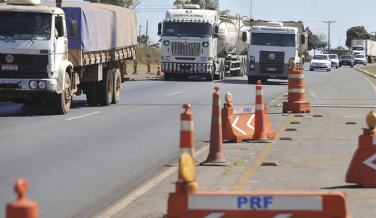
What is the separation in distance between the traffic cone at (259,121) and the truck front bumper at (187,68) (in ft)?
90.3

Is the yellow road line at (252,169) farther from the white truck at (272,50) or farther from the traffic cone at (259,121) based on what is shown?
the white truck at (272,50)

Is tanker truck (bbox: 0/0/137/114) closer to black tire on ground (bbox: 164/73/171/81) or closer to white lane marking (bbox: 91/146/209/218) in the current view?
white lane marking (bbox: 91/146/209/218)

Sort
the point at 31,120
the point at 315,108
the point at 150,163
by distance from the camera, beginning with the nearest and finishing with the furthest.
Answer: the point at 150,163
the point at 31,120
the point at 315,108

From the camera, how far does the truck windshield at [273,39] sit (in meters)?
41.8

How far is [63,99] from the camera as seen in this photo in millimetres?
20844

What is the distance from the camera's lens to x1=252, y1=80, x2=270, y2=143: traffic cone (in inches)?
579

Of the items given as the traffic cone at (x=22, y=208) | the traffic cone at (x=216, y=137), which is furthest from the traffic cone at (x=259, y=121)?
the traffic cone at (x=22, y=208)

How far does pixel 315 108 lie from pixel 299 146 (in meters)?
9.92

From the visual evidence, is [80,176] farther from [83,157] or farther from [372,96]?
[372,96]

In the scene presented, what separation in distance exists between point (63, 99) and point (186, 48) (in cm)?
2185

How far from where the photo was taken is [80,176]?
1120cm

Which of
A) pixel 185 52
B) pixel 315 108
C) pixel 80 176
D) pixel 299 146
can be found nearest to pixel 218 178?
pixel 80 176

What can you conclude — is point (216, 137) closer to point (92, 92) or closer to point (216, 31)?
point (92, 92)

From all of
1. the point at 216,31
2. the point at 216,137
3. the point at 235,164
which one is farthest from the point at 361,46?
the point at 216,137
